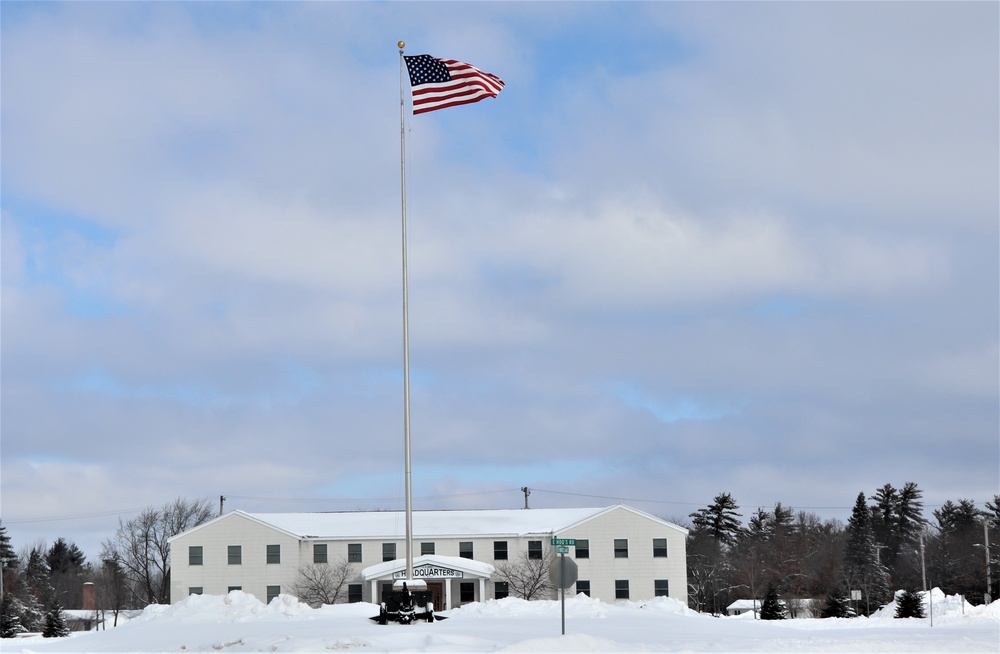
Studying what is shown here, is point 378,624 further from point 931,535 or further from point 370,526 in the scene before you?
point 931,535

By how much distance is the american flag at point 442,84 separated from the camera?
3216 cm

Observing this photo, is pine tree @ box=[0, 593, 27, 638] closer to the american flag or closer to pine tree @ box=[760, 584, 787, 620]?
pine tree @ box=[760, 584, 787, 620]

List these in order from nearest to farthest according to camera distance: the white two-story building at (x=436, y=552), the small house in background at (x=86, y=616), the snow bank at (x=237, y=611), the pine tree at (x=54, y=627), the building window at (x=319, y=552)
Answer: the snow bank at (x=237, y=611) < the pine tree at (x=54, y=627) < the white two-story building at (x=436, y=552) < the building window at (x=319, y=552) < the small house in background at (x=86, y=616)

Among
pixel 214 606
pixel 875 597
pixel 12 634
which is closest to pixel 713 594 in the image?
pixel 875 597

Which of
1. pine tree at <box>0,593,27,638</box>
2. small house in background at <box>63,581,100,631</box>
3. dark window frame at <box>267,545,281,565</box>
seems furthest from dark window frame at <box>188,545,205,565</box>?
small house in background at <box>63,581,100,631</box>

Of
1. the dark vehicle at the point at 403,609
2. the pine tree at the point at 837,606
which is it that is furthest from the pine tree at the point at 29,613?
the dark vehicle at the point at 403,609

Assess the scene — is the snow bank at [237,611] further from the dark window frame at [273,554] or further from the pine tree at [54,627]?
the dark window frame at [273,554]

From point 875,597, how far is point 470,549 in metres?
45.8

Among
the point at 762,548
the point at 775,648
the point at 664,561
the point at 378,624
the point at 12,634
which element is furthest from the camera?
the point at 762,548

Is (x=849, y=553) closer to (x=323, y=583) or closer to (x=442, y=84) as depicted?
(x=323, y=583)

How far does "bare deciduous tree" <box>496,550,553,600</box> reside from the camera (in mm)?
69625

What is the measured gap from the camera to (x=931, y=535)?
11600cm

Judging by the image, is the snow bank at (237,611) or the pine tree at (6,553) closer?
the snow bank at (237,611)

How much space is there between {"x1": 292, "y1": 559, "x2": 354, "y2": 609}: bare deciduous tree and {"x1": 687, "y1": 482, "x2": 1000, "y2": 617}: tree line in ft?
111
